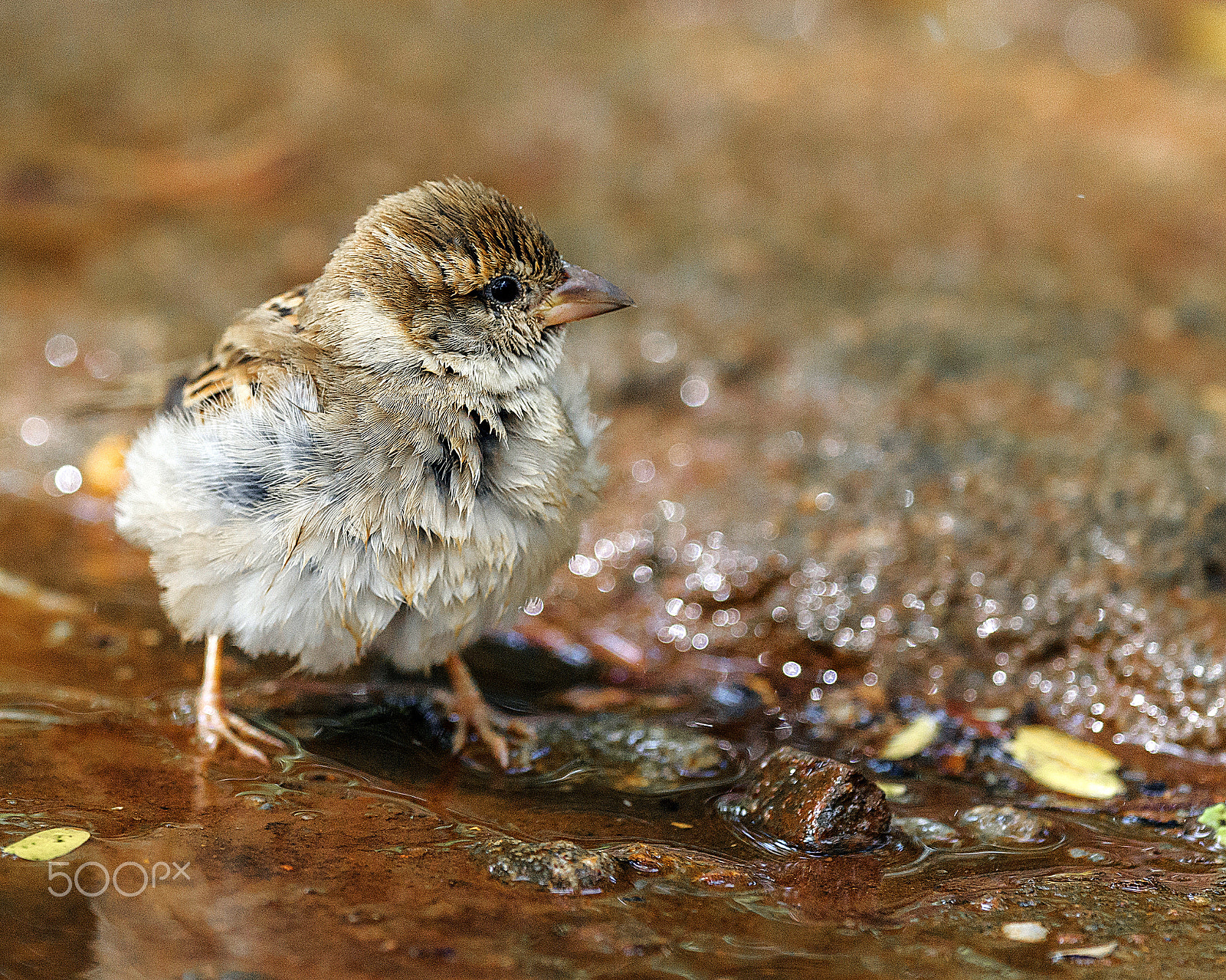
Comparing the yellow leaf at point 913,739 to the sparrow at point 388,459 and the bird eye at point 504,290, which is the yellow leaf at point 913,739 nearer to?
the sparrow at point 388,459

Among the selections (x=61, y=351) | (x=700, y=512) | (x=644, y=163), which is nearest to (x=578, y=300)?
(x=700, y=512)

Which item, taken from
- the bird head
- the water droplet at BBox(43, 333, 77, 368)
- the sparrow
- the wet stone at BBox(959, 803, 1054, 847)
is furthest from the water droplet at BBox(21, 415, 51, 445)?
the wet stone at BBox(959, 803, 1054, 847)

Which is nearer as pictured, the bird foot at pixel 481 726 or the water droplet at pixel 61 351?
the bird foot at pixel 481 726

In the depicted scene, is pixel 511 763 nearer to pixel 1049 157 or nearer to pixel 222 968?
pixel 222 968

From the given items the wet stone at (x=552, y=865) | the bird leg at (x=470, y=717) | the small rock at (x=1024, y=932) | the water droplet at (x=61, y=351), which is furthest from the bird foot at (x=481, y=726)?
the water droplet at (x=61, y=351)

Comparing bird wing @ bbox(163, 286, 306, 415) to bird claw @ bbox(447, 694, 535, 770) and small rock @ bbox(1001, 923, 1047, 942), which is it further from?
small rock @ bbox(1001, 923, 1047, 942)

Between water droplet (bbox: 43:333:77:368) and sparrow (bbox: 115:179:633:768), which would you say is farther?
water droplet (bbox: 43:333:77:368)

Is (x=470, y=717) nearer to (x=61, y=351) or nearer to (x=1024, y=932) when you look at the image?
(x=1024, y=932)
